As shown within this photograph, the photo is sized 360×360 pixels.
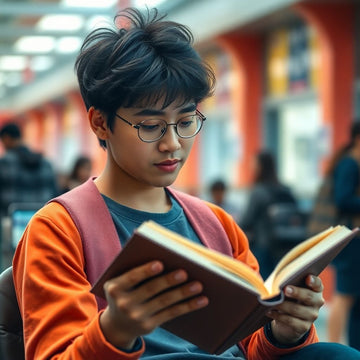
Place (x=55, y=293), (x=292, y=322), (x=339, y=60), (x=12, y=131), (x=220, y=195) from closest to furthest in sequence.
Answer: (x=55, y=293) < (x=292, y=322) < (x=12, y=131) < (x=220, y=195) < (x=339, y=60)

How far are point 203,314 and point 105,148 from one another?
0.51 metres

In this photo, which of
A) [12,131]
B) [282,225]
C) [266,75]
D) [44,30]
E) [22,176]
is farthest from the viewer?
[44,30]

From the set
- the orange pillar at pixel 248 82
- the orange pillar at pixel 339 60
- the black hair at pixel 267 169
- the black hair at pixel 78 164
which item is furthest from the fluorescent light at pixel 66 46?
the black hair at pixel 267 169

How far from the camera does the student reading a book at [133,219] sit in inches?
57.4

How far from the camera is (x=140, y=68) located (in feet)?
5.44

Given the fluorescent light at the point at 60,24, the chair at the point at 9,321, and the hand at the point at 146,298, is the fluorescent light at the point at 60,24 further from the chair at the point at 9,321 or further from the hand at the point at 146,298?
the hand at the point at 146,298

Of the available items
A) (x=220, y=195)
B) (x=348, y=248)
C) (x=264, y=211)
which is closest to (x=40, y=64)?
(x=220, y=195)

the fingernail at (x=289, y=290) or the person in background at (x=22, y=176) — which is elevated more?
the fingernail at (x=289, y=290)

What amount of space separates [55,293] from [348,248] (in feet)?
11.7

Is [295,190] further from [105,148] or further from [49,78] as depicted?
[49,78]

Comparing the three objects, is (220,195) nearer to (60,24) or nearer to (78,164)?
(78,164)

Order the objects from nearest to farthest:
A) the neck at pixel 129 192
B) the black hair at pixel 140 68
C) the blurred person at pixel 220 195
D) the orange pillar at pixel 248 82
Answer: the black hair at pixel 140 68 → the neck at pixel 129 192 → the blurred person at pixel 220 195 → the orange pillar at pixel 248 82

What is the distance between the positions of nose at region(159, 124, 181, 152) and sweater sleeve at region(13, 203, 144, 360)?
23 cm

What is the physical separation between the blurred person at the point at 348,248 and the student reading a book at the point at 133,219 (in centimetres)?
312
